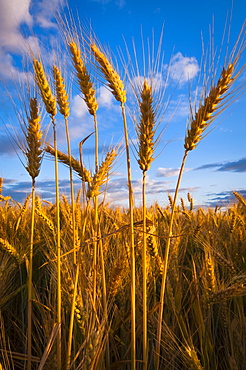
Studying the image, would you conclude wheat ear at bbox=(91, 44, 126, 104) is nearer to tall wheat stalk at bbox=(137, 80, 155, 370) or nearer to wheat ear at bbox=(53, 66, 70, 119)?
tall wheat stalk at bbox=(137, 80, 155, 370)

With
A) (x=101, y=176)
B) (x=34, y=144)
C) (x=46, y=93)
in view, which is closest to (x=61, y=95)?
(x=46, y=93)

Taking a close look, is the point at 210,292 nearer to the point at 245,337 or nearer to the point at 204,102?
the point at 245,337

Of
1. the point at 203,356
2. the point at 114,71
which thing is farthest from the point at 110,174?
the point at 203,356

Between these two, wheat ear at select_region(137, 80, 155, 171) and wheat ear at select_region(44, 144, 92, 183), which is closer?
wheat ear at select_region(137, 80, 155, 171)

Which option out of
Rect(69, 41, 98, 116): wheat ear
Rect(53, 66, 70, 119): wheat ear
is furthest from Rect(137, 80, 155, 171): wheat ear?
Rect(53, 66, 70, 119): wheat ear

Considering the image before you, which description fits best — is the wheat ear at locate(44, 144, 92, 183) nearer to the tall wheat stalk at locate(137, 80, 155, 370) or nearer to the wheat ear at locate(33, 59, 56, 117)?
the wheat ear at locate(33, 59, 56, 117)

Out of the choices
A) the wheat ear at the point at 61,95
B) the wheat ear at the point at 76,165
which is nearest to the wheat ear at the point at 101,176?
the wheat ear at the point at 76,165

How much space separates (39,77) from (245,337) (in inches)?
74.5

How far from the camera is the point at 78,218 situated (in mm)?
1999

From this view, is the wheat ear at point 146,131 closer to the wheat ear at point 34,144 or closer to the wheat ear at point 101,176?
the wheat ear at point 101,176

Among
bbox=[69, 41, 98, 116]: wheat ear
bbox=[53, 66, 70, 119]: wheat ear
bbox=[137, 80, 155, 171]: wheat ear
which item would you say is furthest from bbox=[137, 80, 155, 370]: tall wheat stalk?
bbox=[53, 66, 70, 119]: wheat ear

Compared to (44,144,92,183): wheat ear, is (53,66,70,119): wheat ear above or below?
above

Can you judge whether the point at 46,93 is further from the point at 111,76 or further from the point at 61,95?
the point at 111,76

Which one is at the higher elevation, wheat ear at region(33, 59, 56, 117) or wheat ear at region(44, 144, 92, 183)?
wheat ear at region(33, 59, 56, 117)
